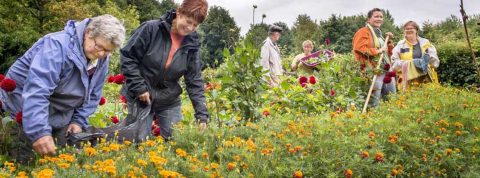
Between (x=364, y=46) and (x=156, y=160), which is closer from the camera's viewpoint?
(x=156, y=160)

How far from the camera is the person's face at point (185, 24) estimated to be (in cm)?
336

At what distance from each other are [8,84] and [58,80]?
0.27 meters

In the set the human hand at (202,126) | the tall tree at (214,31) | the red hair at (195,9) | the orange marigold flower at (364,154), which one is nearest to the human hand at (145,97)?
the human hand at (202,126)

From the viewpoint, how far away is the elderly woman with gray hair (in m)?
2.61

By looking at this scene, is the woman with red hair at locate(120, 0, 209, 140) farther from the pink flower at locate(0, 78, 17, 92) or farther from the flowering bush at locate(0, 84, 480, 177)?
the pink flower at locate(0, 78, 17, 92)

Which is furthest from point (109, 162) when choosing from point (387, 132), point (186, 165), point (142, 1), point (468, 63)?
point (142, 1)

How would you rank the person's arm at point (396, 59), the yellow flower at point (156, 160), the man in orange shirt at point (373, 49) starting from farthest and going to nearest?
the person's arm at point (396, 59) < the man in orange shirt at point (373, 49) < the yellow flower at point (156, 160)

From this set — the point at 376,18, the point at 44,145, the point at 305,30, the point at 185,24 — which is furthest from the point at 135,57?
the point at 305,30

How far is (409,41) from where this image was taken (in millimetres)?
7629

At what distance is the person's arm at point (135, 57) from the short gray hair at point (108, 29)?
0.66 meters

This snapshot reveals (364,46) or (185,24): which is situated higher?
(185,24)

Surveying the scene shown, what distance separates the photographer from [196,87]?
391cm

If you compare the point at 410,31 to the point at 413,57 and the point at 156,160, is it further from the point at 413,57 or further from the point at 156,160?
the point at 156,160

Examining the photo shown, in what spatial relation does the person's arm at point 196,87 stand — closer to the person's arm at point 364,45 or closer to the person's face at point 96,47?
the person's face at point 96,47
